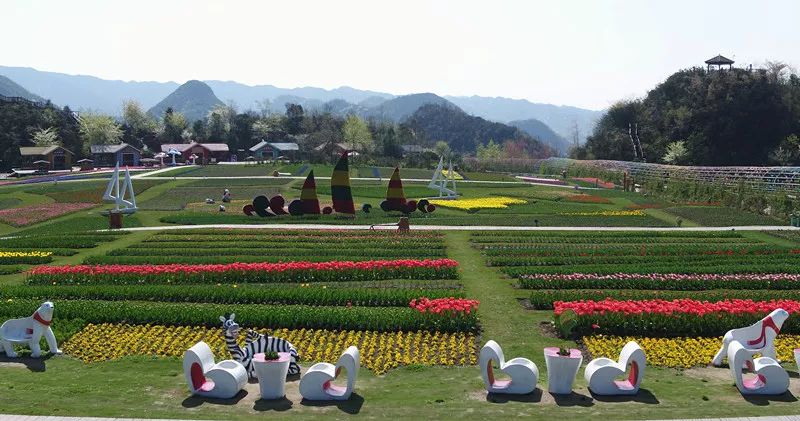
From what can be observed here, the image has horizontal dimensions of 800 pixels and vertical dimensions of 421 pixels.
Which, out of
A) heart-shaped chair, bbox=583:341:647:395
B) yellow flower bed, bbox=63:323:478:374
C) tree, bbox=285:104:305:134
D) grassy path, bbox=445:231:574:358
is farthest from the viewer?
tree, bbox=285:104:305:134

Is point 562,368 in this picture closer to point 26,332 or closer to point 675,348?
point 675,348

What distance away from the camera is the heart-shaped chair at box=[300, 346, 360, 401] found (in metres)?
14.5

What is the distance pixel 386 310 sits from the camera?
21.2 metres

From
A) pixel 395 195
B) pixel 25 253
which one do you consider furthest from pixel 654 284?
pixel 25 253

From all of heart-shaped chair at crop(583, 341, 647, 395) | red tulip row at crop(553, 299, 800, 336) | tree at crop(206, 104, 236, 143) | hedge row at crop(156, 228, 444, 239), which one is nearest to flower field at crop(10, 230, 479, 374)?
hedge row at crop(156, 228, 444, 239)

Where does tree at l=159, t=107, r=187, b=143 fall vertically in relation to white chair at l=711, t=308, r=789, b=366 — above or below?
above

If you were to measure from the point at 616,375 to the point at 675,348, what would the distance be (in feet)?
14.9

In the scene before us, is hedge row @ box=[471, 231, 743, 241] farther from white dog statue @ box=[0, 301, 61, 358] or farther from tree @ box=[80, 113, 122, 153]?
tree @ box=[80, 113, 122, 153]

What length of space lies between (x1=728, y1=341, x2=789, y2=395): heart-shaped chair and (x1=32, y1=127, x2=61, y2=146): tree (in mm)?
105304

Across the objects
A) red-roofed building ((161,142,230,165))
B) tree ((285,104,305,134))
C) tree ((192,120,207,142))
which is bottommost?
red-roofed building ((161,142,230,165))

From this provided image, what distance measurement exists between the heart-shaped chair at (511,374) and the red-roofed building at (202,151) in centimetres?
10193

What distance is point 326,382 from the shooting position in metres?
14.6

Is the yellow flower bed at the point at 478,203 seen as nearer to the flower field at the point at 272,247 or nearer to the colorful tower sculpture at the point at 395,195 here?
the colorful tower sculpture at the point at 395,195

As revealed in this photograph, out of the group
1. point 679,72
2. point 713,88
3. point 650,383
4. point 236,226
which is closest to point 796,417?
point 650,383
